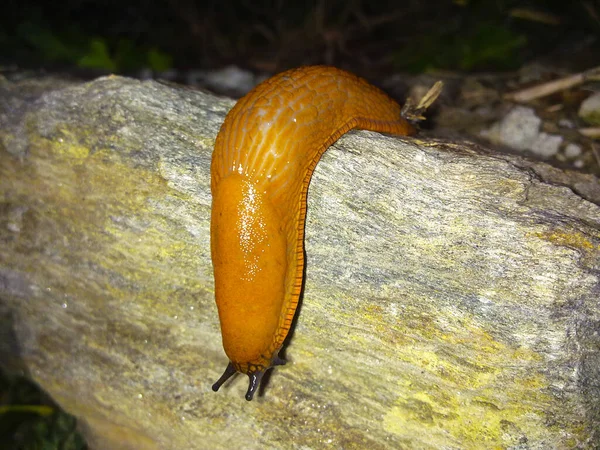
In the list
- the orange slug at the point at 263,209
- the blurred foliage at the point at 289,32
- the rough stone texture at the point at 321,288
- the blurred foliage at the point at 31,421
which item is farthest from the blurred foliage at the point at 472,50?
the blurred foliage at the point at 31,421

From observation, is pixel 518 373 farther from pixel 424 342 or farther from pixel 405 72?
pixel 405 72

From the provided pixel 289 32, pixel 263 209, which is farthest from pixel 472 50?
pixel 263 209

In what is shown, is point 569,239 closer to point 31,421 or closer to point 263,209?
point 263,209

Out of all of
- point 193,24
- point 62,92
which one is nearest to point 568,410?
point 62,92

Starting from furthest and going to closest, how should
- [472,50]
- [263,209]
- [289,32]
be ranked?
[289,32] < [472,50] < [263,209]

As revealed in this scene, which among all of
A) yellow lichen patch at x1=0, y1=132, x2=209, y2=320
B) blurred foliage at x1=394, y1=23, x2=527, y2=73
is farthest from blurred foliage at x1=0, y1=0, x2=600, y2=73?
yellow lichen patch at x1=0, y1=132, x2=209, y2=320

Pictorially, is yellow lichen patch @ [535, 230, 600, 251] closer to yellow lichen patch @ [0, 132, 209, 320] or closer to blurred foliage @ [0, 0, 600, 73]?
yellow lichen patch @ [0, 132, 209, 320]
